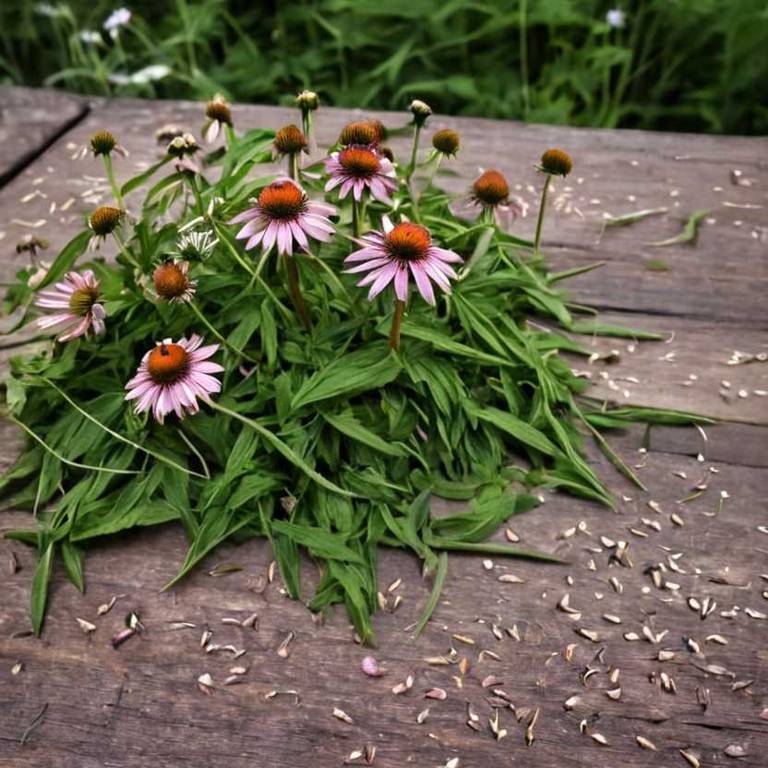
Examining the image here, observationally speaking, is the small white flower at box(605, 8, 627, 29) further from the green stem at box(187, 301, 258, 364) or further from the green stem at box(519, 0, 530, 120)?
the green stem at box(187, 301, 258, 364)

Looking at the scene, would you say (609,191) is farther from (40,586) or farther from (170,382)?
(40,586)

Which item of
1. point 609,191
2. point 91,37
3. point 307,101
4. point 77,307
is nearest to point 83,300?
point 77,307

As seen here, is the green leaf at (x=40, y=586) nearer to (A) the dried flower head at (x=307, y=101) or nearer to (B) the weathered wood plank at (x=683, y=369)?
(A) the dried flower head at (x=307, y=101)

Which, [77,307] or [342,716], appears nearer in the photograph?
[342,716]

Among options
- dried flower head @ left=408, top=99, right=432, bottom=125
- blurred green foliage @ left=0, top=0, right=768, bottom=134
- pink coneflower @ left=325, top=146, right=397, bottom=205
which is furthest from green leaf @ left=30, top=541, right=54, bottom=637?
blurred green foliage @ left=0, top=0, right=768, bottom=134

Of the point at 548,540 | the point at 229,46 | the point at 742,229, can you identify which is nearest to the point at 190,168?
the point at 548,540

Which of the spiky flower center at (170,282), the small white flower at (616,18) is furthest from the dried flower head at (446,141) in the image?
the small white flower at (616,18)

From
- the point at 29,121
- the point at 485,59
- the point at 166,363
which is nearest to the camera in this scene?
the point at 166,363
